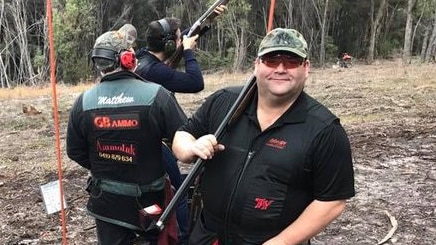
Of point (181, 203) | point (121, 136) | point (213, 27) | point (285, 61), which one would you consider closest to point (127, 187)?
point (121, 136)

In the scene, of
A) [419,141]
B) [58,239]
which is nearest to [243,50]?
[419,141]

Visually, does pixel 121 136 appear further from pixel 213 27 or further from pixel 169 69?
pixel 213 27

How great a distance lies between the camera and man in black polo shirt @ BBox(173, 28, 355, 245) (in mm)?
2439

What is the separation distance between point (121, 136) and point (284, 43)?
135 cm

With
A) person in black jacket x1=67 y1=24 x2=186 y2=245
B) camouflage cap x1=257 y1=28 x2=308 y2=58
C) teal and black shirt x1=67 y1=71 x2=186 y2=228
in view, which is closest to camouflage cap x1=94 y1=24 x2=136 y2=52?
person in black jacket x1=67 y1=24 x2=186 y2=245

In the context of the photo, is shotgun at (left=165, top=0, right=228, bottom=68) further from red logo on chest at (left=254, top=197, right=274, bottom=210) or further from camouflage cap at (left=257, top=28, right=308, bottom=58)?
red logo on chest at (left=254, top=197, right=274, bottom=210)

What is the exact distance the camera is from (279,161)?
2465mm

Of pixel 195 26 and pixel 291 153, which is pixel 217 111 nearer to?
pixel 291 153

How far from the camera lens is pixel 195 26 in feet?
14.5

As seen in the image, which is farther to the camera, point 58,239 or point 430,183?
point 430,183

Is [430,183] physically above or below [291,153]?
below

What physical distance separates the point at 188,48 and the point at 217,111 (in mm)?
1584

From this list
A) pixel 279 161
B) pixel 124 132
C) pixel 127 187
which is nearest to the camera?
pixel 279 161

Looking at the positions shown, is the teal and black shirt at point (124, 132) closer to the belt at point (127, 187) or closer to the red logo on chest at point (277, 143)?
the belt at point (127, 187)
